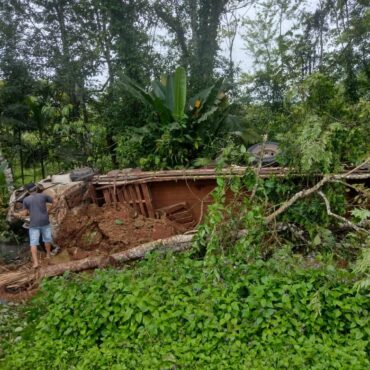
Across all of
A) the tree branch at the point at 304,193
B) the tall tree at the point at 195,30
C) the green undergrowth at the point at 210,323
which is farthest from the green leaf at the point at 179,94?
the green undergrowth at the point at 210,323

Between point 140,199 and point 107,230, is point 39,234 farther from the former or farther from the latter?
point 140,199

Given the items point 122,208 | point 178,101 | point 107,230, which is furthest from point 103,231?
point 178,101

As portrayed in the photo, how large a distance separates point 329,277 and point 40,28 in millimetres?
11346

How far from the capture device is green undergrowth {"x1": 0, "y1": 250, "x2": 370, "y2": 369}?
119 inches

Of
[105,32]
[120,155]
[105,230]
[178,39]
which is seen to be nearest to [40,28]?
[105,32]

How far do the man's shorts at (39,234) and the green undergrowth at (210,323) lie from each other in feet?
8.47

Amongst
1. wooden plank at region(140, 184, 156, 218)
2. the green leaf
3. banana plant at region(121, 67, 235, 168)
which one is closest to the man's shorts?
wooden plank at region(140, 184, 156, 218)

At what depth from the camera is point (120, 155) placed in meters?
9.02

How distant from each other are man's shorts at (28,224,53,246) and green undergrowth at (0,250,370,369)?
258cm

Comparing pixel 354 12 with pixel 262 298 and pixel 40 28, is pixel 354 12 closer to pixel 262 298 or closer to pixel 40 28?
pixel 40 28

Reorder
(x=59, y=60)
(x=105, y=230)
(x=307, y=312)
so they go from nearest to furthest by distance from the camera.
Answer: (x=307, y=312) < (x=105, y=230) < (x=59, y=60)

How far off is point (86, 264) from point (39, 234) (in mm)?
1639

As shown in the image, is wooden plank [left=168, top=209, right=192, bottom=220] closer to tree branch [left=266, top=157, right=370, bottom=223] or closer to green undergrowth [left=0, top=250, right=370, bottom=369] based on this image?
tree branch [left=266, top=157, right=370, bottom=223]

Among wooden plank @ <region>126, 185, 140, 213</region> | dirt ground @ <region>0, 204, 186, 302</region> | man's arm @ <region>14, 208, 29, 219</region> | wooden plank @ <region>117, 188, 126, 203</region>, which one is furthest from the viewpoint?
wooden plank @ <region>117, 188, 126, 203</region>
